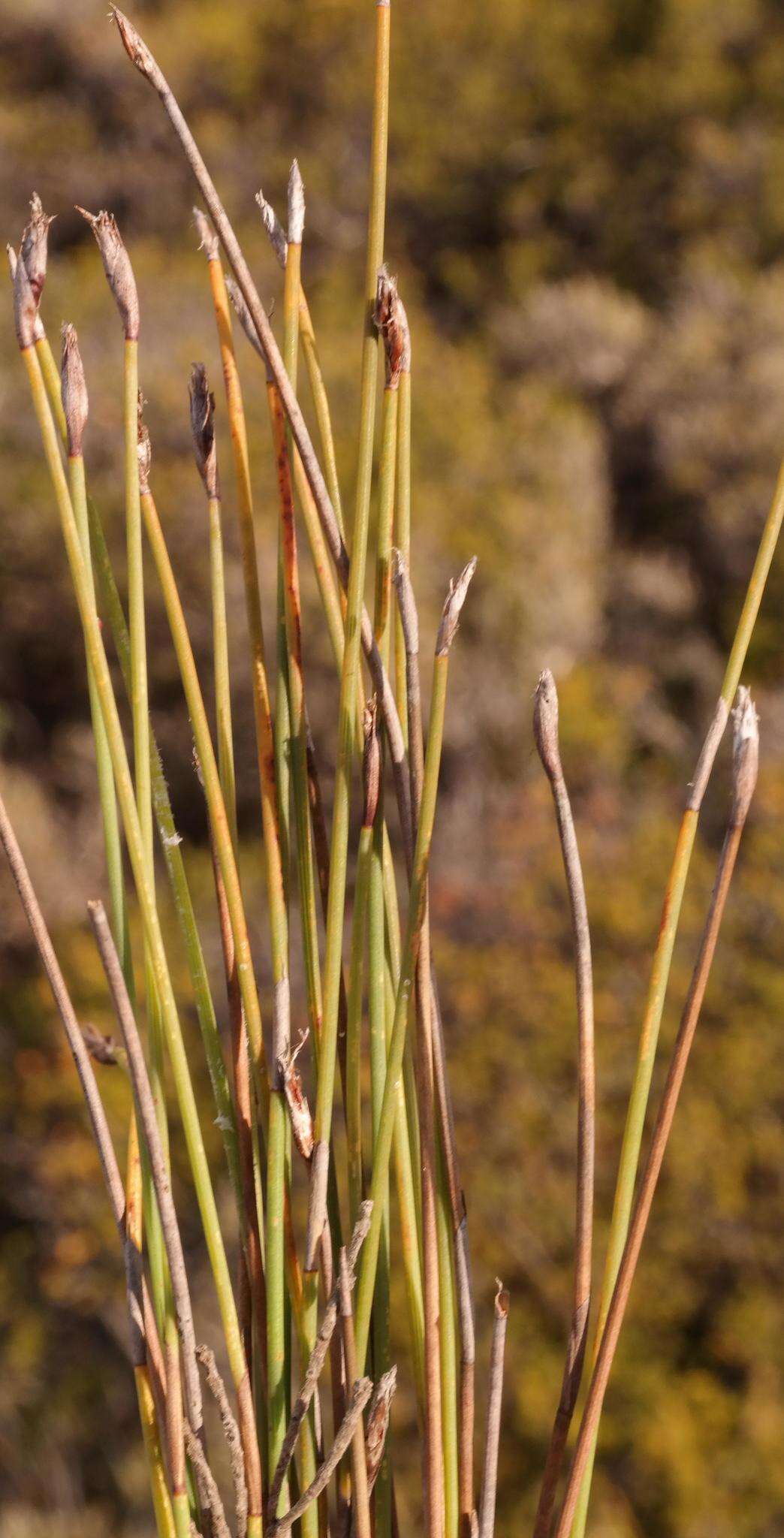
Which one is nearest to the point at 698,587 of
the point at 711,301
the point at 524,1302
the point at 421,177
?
the point at 711,301

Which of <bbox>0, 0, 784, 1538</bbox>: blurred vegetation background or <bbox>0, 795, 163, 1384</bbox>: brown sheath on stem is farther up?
<bbox>0, 0, 784, 1538</bbox>: blurred vegetation background

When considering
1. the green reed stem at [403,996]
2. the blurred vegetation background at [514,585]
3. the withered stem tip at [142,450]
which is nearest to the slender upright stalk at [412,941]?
the green reed stem at [403,996]

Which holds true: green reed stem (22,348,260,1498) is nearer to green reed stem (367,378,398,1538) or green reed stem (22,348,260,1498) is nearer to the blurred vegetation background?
green reed stem (367,378,398,1538)

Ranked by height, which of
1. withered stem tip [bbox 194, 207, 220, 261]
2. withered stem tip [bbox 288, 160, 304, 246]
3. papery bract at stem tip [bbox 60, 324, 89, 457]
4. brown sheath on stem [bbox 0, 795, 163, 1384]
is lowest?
brown sheath on stem [bbox 0, 795, 163, 1384]

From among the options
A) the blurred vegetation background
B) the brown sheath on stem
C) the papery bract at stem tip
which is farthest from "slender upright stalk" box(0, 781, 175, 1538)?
the blurred vegetation background

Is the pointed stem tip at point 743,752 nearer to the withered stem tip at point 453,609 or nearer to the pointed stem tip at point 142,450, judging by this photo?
the withered stem tip at point 453,609

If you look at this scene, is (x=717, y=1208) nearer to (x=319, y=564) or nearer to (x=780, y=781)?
(x=780, y=781)
